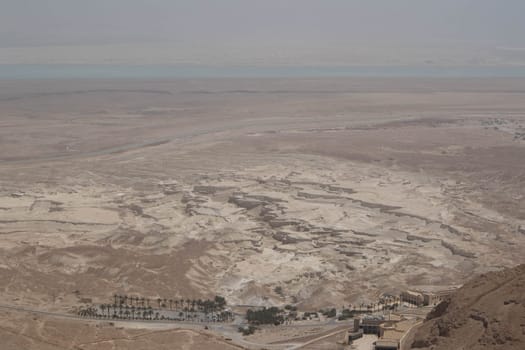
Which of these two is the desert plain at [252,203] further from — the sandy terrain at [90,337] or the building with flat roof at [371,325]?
the building with flat roof at [371,325]

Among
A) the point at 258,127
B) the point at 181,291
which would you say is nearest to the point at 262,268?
the point at 181,291

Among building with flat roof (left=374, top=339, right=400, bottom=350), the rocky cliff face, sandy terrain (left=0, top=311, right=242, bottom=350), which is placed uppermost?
Result: the rocky cliff face

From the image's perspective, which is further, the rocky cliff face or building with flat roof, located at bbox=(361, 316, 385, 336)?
building with flat roof, located at bbox=(361, 316, 385, 336)

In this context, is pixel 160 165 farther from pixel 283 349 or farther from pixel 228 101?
pixel 228 101

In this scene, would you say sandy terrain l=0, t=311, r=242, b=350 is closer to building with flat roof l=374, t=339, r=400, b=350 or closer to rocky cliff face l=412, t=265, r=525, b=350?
building with flat roof l=374, t=339, r=400, b=350

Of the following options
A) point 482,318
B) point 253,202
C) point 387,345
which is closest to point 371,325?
point 387,345

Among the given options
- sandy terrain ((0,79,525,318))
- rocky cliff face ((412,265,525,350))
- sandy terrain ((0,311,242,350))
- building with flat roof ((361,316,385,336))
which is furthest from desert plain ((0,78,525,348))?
rocky cliff face ((412,265,525,350))
